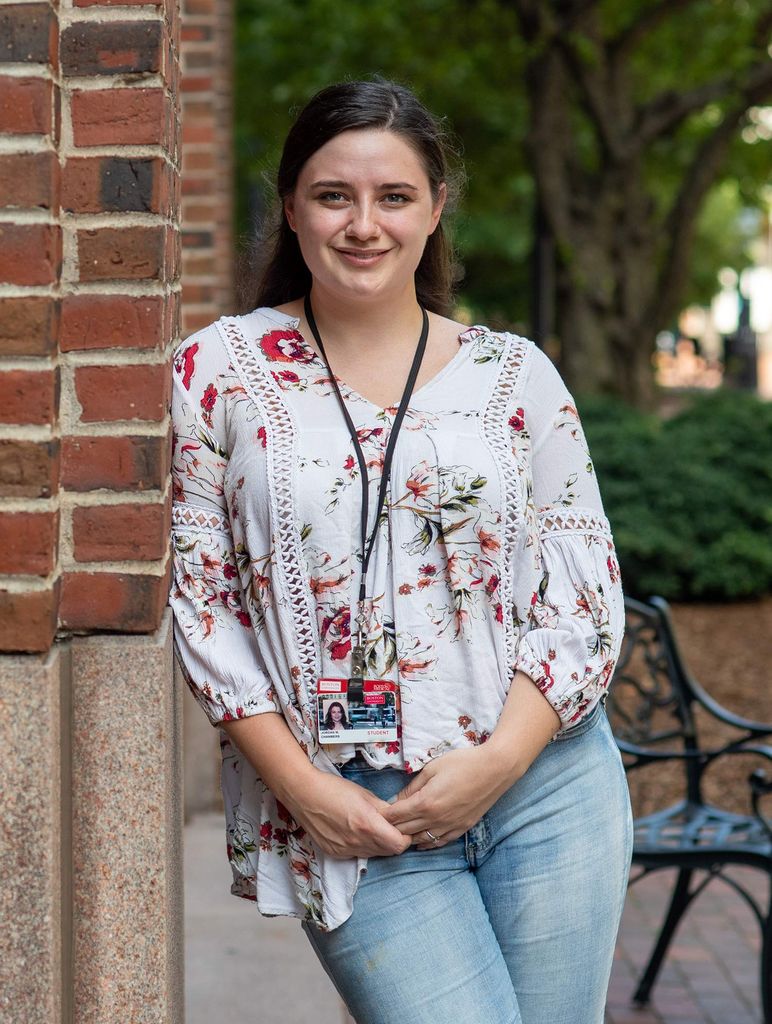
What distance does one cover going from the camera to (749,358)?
25141mm

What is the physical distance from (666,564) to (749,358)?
52.9ft

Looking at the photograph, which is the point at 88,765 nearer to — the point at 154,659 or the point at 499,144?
the point at 154,659

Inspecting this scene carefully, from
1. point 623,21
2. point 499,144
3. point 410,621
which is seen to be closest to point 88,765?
point 410,621

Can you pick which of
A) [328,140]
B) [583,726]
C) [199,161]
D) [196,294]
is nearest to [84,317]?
[328,140]

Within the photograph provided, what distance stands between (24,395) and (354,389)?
20.9 inches

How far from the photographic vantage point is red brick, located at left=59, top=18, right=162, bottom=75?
212 centimetres

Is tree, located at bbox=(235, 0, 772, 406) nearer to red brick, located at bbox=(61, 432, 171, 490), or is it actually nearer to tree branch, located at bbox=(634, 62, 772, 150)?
tree branch, located at bbox=(634, 62, 772, 150)

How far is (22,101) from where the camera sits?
6.71 ft

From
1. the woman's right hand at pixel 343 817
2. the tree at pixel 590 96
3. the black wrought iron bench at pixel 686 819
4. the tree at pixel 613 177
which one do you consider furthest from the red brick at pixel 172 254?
the tree at pixel 613 177

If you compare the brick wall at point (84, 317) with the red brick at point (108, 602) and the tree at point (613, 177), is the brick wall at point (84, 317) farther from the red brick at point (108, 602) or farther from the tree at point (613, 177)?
the tree at point (613, 177)

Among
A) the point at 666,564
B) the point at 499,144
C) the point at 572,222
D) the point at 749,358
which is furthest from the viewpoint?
the point at 749,358

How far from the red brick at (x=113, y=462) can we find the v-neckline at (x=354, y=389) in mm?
319

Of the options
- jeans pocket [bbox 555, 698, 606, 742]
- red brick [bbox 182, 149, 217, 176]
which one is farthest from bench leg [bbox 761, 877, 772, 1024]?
red brick [bbox 182, 149, 217, 176]

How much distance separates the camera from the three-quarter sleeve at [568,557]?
2.31 m
